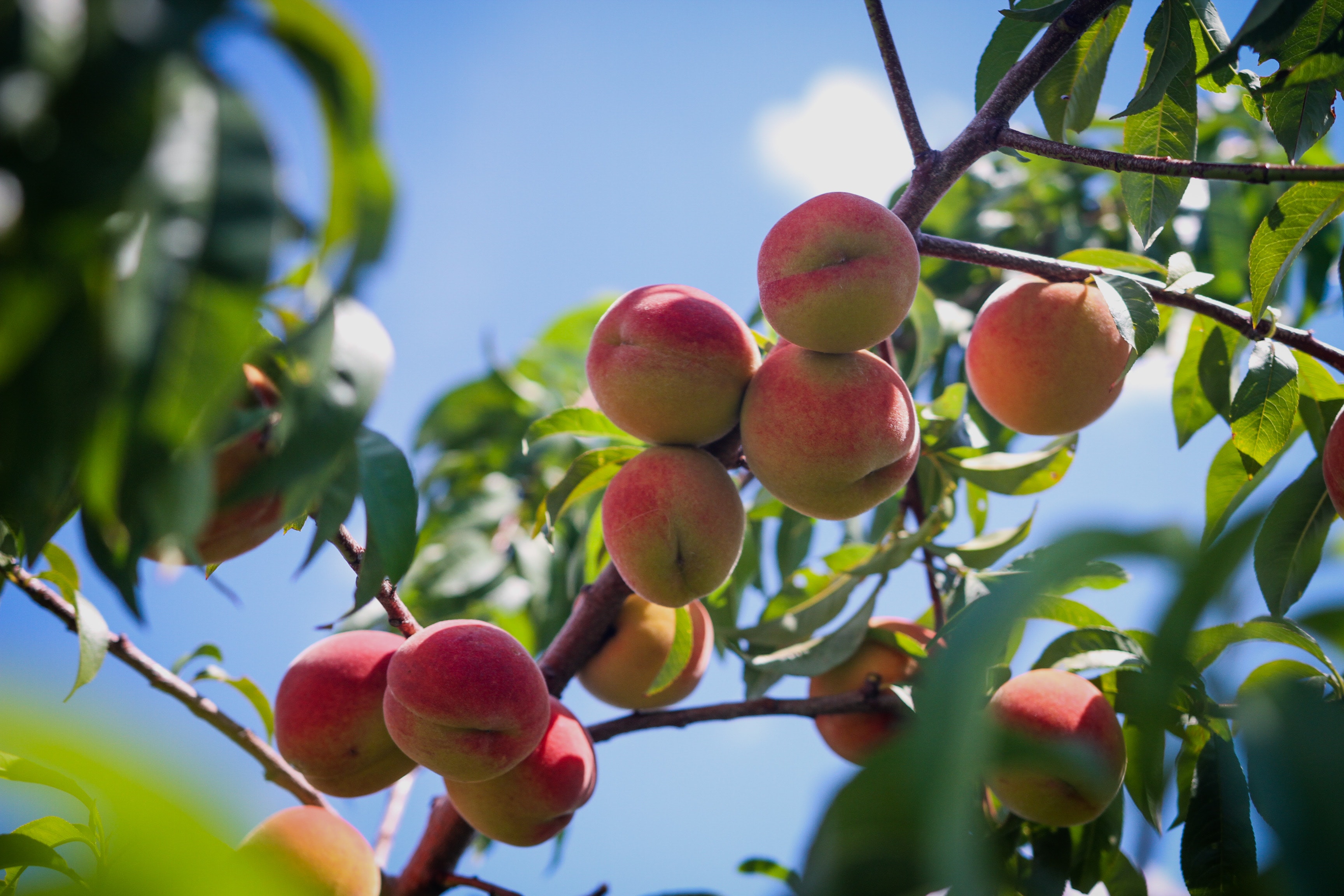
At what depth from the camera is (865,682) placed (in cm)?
136

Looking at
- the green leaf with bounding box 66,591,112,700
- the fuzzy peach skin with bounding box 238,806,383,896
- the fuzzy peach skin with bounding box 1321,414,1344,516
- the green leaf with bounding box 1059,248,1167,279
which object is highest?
the green leaf with bounding box 1059,248,1167,279

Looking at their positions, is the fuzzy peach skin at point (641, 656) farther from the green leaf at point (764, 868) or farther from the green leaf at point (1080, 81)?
the green leaf at point (1080, 81)

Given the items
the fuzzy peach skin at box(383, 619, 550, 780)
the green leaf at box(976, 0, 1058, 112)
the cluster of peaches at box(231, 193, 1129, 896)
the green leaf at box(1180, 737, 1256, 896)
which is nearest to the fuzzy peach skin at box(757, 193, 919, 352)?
the cluster of peaches at box(231, 193, 1129, 896)

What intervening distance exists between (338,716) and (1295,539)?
1.30 meters

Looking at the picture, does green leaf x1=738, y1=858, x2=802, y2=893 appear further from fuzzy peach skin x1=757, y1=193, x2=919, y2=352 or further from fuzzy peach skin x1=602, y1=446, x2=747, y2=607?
fuzzy peach skin x1=757, y1=193, x2=919, y2=352

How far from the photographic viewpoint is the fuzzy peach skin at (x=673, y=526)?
3.58 ft

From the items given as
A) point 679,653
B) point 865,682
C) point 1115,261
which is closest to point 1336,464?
point 1115,261

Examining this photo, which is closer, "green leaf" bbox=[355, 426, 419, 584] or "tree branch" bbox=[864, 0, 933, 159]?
"green leaf" bbox=[355, 426, 419, 584]

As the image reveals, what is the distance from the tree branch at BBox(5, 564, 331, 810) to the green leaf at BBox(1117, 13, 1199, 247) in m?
1.37

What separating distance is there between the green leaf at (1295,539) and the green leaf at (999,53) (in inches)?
27.4

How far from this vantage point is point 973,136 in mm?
1087

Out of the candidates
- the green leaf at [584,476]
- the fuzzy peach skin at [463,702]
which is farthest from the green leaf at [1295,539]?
the fuzzy peach skin at [463,702]

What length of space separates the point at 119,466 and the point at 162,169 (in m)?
0.14

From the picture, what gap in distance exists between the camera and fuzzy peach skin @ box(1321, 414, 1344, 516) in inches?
42.7
